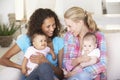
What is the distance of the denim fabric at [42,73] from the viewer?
57.6 inches

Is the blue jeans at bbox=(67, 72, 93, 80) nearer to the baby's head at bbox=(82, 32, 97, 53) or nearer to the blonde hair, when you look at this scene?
the baby's head at bbox=(82, 32, 97, 53)

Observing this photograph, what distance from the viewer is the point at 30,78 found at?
1532 millimetres

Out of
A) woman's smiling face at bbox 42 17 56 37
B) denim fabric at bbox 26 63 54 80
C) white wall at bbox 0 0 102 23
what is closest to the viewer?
denim fabric at bbox 26 63 54 80

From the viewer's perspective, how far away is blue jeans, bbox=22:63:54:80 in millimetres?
1464

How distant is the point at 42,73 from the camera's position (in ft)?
4.86

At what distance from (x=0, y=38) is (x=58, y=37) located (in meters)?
0.82

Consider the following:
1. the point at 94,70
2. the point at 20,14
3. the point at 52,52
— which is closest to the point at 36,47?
the point at 52,52

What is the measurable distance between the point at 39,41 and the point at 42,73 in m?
0.24

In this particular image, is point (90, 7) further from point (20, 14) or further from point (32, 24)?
point (32, 24)

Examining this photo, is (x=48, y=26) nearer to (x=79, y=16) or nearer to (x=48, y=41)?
(x=48, y=41)

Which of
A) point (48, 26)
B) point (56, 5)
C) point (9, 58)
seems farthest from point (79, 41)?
point (56, 5)

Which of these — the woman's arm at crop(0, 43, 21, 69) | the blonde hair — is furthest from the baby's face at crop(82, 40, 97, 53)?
the woman's arm at crop(0, 43, 21, 69)

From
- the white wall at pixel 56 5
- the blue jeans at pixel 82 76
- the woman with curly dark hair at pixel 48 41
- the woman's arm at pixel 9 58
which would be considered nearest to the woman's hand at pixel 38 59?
the woman with curly dark hair at pixel 48 41

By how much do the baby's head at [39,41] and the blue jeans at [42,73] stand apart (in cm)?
18
